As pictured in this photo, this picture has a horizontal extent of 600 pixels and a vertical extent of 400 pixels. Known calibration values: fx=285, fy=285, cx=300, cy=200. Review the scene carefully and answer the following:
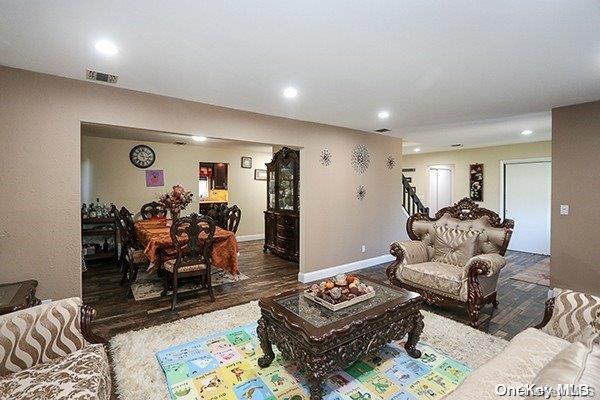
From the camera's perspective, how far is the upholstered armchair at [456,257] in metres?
2.89

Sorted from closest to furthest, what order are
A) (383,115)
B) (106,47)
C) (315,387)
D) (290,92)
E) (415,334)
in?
(315,387) < (106,47) < (415,334) < (290,92) < (383,115)

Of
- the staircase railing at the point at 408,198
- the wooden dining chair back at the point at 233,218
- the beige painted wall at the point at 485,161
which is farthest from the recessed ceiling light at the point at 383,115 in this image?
the beige painted wall at the point at 485,161

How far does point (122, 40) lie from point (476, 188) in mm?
7583

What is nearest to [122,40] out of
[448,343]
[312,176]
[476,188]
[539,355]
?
[312,176]

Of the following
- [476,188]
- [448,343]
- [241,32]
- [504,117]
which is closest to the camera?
[241,32]

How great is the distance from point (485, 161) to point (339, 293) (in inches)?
256

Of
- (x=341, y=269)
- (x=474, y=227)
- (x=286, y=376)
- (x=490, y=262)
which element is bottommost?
(x=286, y=376)

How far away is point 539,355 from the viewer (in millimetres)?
1565

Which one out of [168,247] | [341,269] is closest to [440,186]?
[341,269]

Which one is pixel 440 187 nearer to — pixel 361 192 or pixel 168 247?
pixel 361 192

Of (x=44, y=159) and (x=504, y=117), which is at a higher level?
(x=504, y=117)

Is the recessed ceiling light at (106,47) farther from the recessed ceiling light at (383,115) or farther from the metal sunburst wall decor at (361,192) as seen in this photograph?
the metal sunburst wall decor at (361,192)

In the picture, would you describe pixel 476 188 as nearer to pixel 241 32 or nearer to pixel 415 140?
pixel 415 140

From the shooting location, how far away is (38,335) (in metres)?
1.61
